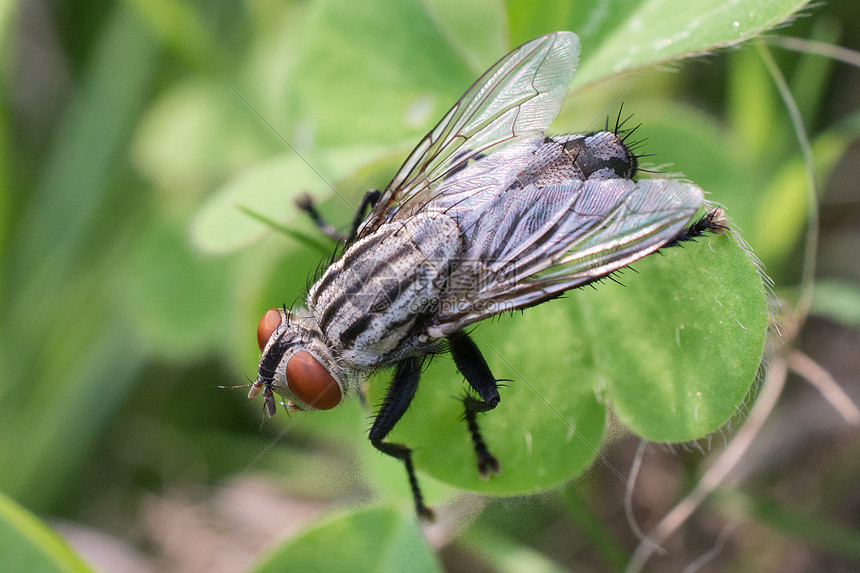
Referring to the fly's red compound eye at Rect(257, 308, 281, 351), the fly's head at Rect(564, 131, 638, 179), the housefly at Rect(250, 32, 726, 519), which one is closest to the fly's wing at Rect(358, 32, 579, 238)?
the housefly at Rect(250, 32, 726, 519)

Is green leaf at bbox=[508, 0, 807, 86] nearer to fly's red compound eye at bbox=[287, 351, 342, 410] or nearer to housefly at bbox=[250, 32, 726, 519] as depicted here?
housefly at bbox=[250, 32, 726, 519]

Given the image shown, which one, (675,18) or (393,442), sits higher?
(675,18)

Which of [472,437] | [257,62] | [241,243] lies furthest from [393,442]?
[257,62]

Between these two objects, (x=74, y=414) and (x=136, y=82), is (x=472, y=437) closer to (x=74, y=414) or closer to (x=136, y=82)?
(x=74, y=414)

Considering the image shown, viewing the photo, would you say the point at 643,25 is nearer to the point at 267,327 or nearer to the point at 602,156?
the point at 602,156

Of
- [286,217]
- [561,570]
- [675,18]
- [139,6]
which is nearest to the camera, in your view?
[675,18]

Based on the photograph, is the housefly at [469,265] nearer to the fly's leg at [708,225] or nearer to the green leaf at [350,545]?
the fly's leg at [708,225]

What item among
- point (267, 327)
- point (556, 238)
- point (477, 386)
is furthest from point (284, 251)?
point (556, 238)
